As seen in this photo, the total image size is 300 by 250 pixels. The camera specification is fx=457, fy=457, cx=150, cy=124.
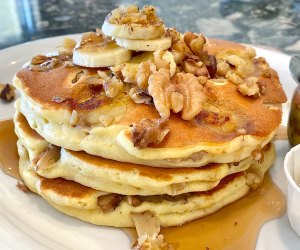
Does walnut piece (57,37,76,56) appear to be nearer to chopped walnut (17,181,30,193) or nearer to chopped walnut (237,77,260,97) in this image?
chopped walnut (17,181,30,193)

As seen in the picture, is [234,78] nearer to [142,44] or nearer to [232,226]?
[142,44]

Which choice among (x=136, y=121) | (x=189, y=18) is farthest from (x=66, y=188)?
(x=189, y=18)

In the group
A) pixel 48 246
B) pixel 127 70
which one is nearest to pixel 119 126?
pixel 127 70

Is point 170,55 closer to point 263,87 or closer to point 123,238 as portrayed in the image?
point 263,87

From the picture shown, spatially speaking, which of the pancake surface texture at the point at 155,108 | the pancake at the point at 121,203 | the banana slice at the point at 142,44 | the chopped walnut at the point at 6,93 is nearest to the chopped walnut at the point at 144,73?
the pancake surface texture at the point at 155,108

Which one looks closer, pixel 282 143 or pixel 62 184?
pixel 62 184

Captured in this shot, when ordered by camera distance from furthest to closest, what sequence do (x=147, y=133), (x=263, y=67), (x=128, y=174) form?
(x=263, y=67), (x=128, y=174), (x=147, y=133)

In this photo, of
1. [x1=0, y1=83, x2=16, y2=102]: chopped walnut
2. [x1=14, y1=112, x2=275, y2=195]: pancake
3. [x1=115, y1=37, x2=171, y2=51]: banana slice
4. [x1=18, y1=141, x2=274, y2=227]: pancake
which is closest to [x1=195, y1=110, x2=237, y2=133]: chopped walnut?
[x1=14, y1=112, x2=275, y2=195]: pancake
